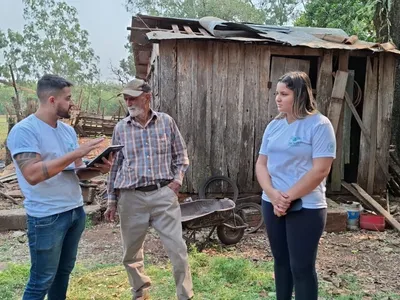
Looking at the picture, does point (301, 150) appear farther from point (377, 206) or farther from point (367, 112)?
point (367, 112)

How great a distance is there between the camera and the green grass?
3.43 meters

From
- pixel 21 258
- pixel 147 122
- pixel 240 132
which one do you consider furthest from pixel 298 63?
pixel 21 258

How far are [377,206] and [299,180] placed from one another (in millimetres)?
4331

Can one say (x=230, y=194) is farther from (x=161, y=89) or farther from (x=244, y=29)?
(x=244, y=29)

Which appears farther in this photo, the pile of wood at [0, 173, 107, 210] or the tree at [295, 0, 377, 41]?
the tree at [295, 0, 377, 41]

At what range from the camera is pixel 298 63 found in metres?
6.25

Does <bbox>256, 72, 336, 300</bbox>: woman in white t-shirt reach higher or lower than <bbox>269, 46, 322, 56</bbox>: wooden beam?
lower

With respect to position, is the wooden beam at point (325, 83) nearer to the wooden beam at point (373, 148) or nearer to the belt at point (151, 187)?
the wooden beam at point (373, 148)

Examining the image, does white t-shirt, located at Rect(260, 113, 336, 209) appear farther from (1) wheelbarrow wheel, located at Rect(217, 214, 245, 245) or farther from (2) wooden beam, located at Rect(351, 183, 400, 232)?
(2) wooden beam, located at Rect(351, 183, 400, 232)

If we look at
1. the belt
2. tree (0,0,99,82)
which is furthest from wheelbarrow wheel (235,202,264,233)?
tree (0,0,99,82)

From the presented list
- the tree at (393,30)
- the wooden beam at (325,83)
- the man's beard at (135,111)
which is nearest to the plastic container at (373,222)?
the wooden beam at (325,83)

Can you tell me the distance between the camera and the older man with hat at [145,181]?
9.87ft

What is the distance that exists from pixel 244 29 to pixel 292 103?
3.85 metres

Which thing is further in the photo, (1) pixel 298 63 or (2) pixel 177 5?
(2) pixel 177 5
